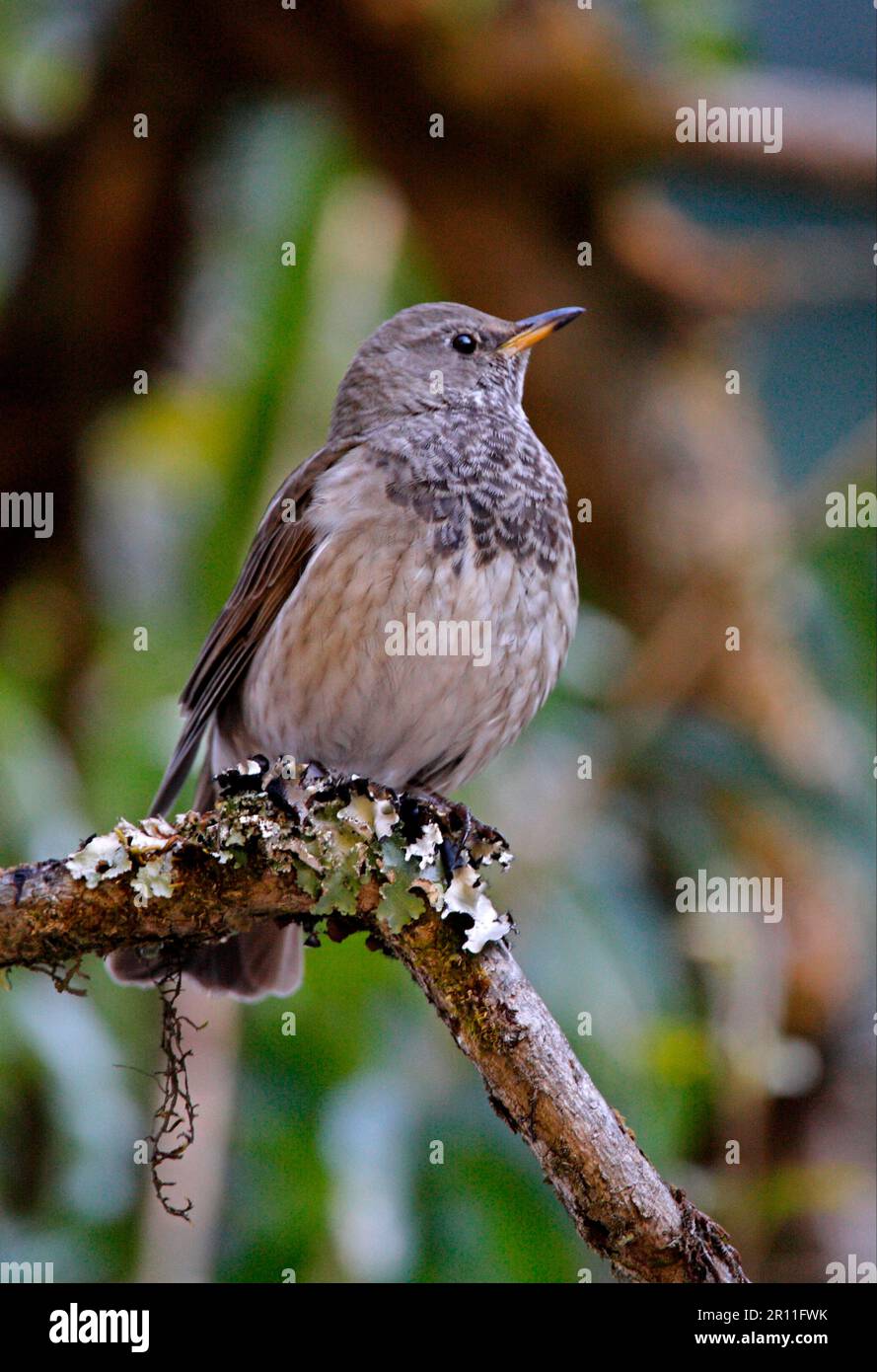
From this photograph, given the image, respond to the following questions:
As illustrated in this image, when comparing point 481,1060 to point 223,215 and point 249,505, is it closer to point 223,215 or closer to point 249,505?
point 249,505

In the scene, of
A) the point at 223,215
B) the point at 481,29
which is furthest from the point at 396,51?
→ the point at 223,215

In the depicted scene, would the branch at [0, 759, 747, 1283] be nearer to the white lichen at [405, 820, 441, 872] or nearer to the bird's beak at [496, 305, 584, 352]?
the white lichen at [405, 820, 441, 872]

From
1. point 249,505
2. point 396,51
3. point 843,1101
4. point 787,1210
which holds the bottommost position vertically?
point 787,1210

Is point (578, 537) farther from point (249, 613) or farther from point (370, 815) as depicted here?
point (370, 815)

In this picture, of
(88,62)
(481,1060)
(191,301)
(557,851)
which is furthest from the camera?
(191,301)

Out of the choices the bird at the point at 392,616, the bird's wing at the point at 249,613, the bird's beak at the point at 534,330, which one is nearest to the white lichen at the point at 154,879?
the bird at the point at 392,616

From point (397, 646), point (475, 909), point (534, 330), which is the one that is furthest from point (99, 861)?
point (534, 330)

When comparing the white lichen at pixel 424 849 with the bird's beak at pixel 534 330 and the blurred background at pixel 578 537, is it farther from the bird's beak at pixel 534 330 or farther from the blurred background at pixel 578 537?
the bird's beak at pixel 534 330
